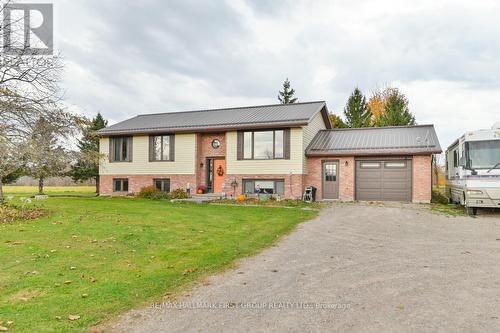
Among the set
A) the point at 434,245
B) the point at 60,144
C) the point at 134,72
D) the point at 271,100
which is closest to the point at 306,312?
the point at 434,245

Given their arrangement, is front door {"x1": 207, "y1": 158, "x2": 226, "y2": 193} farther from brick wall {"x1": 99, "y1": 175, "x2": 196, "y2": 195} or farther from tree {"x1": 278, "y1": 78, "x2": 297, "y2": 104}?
tree {"x1": 278, "y1": 78, "x2": 297, "y2": 104}

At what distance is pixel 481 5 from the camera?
41.2 feet

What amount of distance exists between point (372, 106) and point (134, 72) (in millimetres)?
32291

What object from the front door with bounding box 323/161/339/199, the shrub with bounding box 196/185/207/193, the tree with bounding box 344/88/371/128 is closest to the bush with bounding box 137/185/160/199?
the shrub with bounding box 196/185/207/193

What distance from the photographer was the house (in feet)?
58.1

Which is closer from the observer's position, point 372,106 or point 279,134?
point 279,134

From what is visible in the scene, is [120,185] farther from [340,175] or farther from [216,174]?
[340,175]

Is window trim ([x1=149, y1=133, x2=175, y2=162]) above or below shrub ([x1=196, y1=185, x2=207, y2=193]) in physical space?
above

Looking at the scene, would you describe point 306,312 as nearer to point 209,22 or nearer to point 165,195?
point 209,22

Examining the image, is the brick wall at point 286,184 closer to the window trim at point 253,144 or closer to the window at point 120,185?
the window trim at point 253,144

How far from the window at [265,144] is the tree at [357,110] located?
75.5 ft

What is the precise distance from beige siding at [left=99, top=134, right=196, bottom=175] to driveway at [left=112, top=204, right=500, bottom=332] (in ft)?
45.4

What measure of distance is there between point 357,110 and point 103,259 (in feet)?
125

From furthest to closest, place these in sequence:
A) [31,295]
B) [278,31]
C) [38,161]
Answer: [278,31] < [38,161] < [31,295]
